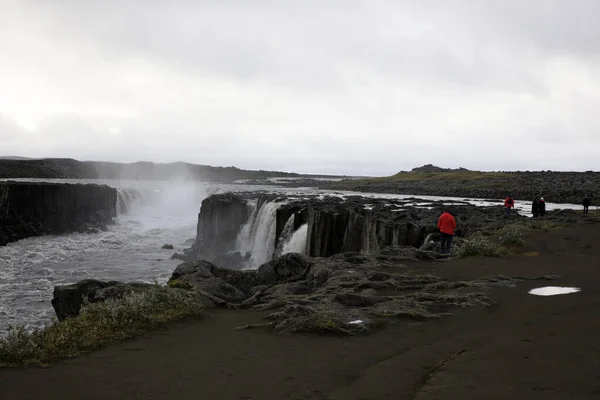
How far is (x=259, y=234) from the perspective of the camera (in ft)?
120

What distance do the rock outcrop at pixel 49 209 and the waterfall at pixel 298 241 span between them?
29.0m

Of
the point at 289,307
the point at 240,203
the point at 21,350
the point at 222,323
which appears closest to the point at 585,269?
the point at 289,307

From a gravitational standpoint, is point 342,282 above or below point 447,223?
below

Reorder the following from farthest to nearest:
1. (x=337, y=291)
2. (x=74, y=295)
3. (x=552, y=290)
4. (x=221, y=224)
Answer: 1. (x=221, y=224)
2. (x=74, y=295)
3. (x=337, y=291)
4. (x=552, y=290)

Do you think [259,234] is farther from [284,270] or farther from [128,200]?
[128,200]

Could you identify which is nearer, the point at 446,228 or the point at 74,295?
the point at 74,295

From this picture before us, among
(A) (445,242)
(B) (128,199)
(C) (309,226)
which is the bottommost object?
(B) (128,199)

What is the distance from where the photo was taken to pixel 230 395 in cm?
631

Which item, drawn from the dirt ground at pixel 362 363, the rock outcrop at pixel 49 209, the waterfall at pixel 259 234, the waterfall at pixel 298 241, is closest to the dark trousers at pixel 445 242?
the dirt ground at pixel 362 363

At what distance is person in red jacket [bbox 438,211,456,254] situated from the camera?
17344 millimetres

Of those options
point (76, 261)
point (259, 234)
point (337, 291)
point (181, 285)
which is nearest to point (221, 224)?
point (259, 234)

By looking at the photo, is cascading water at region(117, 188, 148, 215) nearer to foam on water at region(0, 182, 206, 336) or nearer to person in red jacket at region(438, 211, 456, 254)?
foam on water at region(0, 182, 206, 336)

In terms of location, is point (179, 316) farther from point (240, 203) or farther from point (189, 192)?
point (189, 192)

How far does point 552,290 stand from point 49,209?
54625 millimetres
